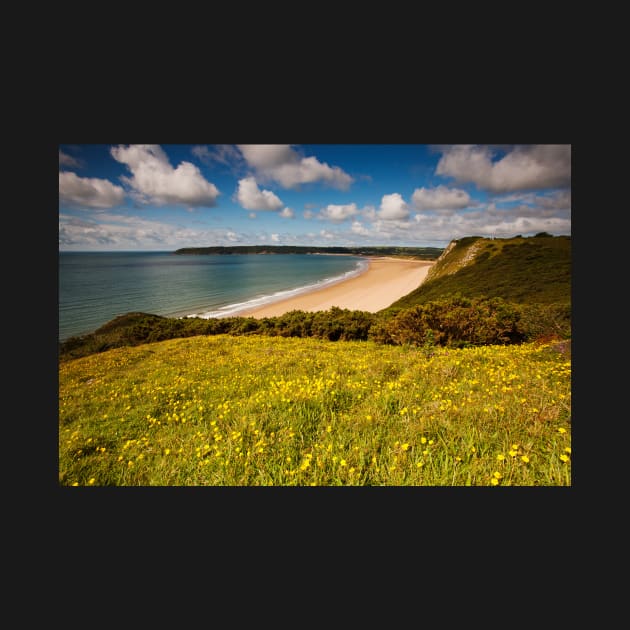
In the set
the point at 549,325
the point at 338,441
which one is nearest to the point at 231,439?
the point at 338,441

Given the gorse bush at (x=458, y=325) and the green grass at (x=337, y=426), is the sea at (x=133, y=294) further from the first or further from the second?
the gorse bush at (x=458, y=325)

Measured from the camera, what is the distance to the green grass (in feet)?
7.52

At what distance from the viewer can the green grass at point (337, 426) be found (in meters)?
2.29

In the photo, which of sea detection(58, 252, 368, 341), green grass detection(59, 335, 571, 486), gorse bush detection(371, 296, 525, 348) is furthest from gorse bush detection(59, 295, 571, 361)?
green grass detection(59, 335, 571, 486)

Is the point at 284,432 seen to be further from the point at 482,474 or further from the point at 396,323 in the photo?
the point at 396,323

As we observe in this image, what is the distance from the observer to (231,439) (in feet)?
8.90

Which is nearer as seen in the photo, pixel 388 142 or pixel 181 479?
pixel 181 479

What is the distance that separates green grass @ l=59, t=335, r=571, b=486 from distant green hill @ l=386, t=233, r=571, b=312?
8.38 feet

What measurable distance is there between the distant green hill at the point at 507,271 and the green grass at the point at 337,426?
2555 millimetres

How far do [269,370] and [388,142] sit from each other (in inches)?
162

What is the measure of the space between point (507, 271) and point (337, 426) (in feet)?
67.9

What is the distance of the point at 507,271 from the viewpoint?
699 inches

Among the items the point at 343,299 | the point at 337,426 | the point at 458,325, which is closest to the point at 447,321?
the point at 458,325

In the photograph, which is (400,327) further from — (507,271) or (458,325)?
(507,271)
